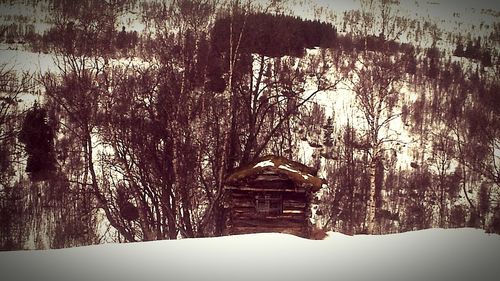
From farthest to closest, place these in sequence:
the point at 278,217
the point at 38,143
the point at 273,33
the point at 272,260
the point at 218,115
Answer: the point at 38,143 → the point at 273,33 → the point at 218,115 → the point at 278,217 → the point at 272,260

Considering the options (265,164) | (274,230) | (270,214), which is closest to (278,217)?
(270,214)

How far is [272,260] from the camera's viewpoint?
742 cm

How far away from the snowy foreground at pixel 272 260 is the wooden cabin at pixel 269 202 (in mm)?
2684

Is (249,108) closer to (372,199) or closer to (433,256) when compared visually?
(372,199)

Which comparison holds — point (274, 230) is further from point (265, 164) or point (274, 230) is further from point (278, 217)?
point (265, 164)

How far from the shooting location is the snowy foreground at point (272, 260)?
680 cm

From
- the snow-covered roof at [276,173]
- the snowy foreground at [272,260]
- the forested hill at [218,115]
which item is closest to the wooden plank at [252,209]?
the snow-covered roof at [276,173]

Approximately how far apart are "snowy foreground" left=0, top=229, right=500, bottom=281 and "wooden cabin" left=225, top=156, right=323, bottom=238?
2.68 metres

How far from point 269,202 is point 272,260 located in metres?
4.00

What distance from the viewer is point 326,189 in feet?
56.4

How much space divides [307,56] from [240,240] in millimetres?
10020

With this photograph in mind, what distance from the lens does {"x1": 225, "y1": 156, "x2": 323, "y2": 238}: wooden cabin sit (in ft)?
36.6

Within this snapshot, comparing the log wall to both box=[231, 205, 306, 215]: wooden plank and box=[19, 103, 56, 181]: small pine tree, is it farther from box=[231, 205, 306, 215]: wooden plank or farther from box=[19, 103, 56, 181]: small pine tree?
box=[19, 103, 56, 181]: small pine tree

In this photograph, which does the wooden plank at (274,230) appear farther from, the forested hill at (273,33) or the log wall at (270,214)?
the forested hill at (273,33)
